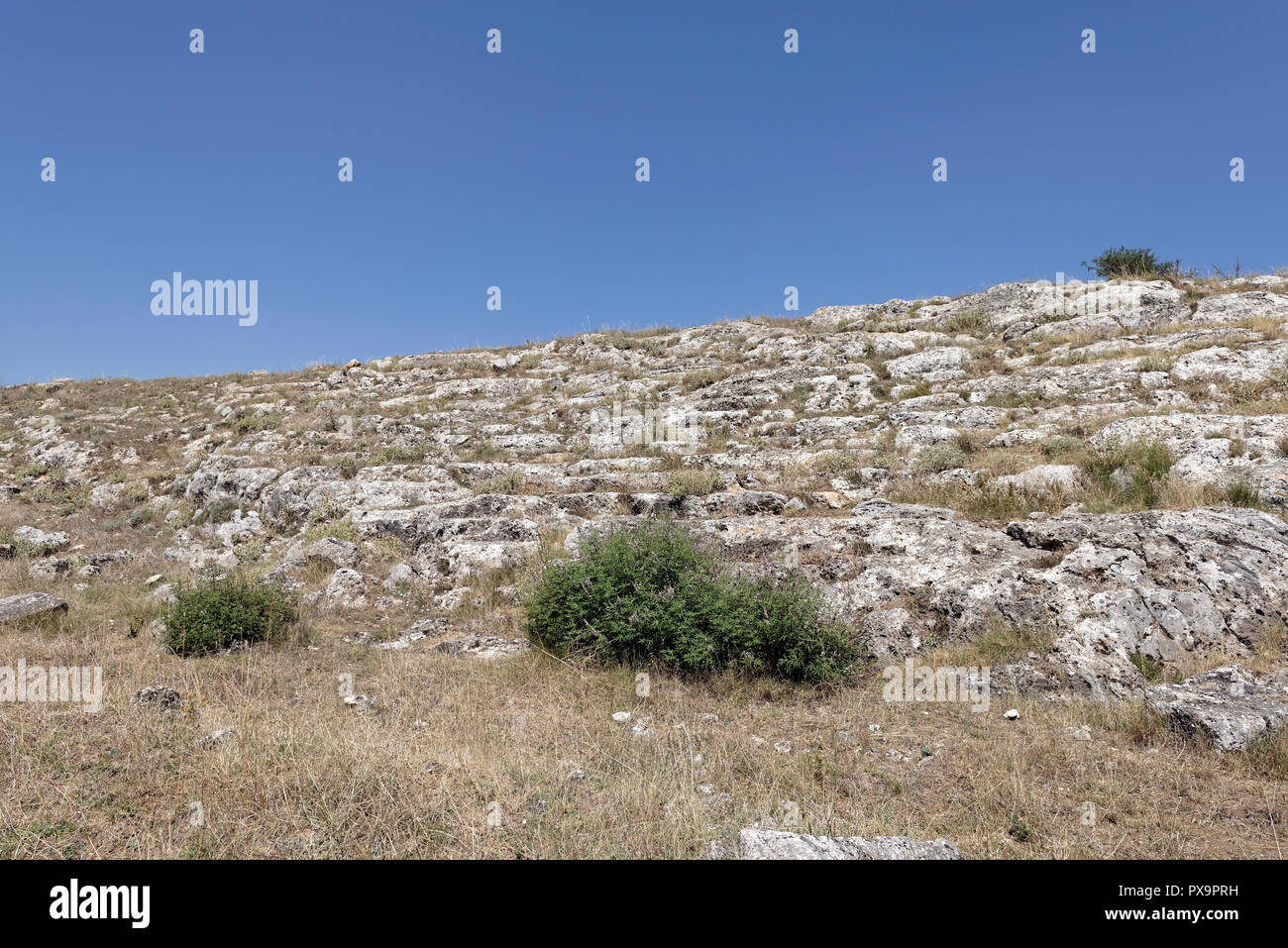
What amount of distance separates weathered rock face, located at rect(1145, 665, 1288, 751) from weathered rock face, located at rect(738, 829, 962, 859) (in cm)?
344

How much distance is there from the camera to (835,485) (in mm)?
12969

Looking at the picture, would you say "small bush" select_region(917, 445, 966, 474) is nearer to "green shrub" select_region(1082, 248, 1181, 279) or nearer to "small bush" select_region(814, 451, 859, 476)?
"small bush" select_region(814, 451, 859, 476)

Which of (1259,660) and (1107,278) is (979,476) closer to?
(1259,660)

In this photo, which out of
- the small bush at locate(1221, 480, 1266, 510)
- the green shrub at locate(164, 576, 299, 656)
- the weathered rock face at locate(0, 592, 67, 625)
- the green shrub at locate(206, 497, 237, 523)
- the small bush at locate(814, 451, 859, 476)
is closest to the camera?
the green shrub at locate(164, 576, 299, 656)

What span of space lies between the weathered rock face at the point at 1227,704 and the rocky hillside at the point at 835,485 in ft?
0.09

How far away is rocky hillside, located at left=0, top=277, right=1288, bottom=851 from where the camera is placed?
7711 millimetres

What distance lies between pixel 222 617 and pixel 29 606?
12.2ft

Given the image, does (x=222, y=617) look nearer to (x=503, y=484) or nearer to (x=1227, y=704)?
(x=503, y=484)

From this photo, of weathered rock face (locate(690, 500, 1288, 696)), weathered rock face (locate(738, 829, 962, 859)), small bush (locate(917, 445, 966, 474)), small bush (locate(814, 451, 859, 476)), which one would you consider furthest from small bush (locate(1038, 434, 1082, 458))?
weathered rock face (locate(738, 829, 962, 859))

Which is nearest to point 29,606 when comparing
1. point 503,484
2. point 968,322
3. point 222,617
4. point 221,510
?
point 222,617

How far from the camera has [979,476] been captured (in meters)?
11.8

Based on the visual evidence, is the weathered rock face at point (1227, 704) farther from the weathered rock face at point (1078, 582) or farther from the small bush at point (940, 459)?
the small bush at point (940, 459)

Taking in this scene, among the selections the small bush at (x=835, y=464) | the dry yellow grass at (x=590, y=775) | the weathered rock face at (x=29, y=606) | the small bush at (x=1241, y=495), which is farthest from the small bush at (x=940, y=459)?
the weathered rock face at (x=29, y=606)
